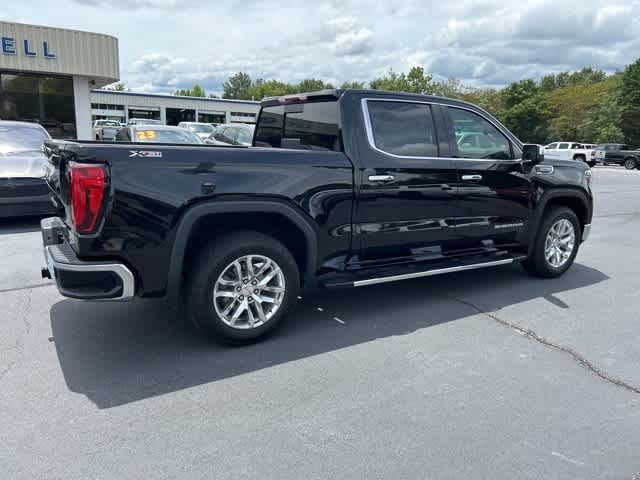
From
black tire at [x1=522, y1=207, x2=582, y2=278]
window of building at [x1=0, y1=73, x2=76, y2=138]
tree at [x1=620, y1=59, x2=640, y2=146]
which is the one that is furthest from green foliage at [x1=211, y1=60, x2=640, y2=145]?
black tire at [x1=522, y1=207, x2=582, y2=278]

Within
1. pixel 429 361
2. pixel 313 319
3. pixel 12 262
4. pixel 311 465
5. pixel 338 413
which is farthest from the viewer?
pixel 12 262

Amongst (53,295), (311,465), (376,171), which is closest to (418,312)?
(376,171)

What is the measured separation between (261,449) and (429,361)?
1.55 metres

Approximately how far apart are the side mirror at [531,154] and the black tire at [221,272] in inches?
113

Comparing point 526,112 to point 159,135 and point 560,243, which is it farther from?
point 560,243

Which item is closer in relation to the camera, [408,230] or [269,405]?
[269,405]

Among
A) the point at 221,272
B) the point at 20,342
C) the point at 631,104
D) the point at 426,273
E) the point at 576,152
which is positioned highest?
the point at 631,104

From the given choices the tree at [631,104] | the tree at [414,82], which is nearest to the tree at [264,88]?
the tree at [414,82]

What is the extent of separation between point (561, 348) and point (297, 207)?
2.33 meters

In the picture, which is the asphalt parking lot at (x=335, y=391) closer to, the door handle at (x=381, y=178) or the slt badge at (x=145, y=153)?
the door handle at (x=381, y=178)

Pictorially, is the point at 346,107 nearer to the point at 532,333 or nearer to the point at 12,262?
the point at 532,333

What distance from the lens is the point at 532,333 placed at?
435 cm

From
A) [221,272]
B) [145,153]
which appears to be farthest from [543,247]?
[145,153]

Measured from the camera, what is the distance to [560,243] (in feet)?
19.7
